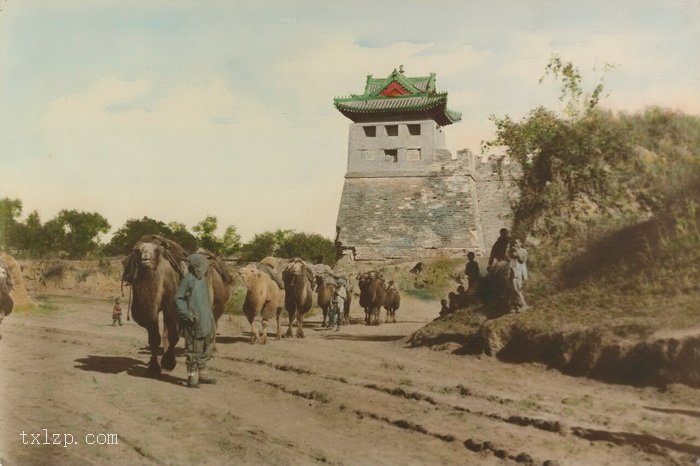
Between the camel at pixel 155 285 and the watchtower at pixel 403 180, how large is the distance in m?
29.5

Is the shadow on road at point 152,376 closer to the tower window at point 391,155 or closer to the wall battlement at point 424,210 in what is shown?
the wall battlement at point 424,210

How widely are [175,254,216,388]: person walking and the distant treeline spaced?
1444mm

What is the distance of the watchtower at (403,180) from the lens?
38.4 m

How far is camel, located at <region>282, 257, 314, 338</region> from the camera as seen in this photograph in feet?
48.8

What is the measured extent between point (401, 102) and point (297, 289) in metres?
28.9

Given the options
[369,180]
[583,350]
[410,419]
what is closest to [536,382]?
[583,350]

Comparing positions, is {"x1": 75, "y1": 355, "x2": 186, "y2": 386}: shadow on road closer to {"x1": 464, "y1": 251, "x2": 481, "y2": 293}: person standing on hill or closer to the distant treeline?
the distant treeline

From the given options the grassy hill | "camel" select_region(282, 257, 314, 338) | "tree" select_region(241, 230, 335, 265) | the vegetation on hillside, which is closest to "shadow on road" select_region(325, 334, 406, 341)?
"camel" select_region(282, 257, 314, 338)

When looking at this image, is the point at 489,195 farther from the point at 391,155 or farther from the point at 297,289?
the point at 297,289

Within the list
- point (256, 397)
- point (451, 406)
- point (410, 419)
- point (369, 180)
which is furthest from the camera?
point (369, 180)

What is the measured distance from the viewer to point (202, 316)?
8109 mm

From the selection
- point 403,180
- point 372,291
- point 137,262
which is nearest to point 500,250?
point 137,262

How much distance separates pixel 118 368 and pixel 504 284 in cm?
709

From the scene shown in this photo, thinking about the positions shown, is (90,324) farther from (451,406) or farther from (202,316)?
(451,406)
